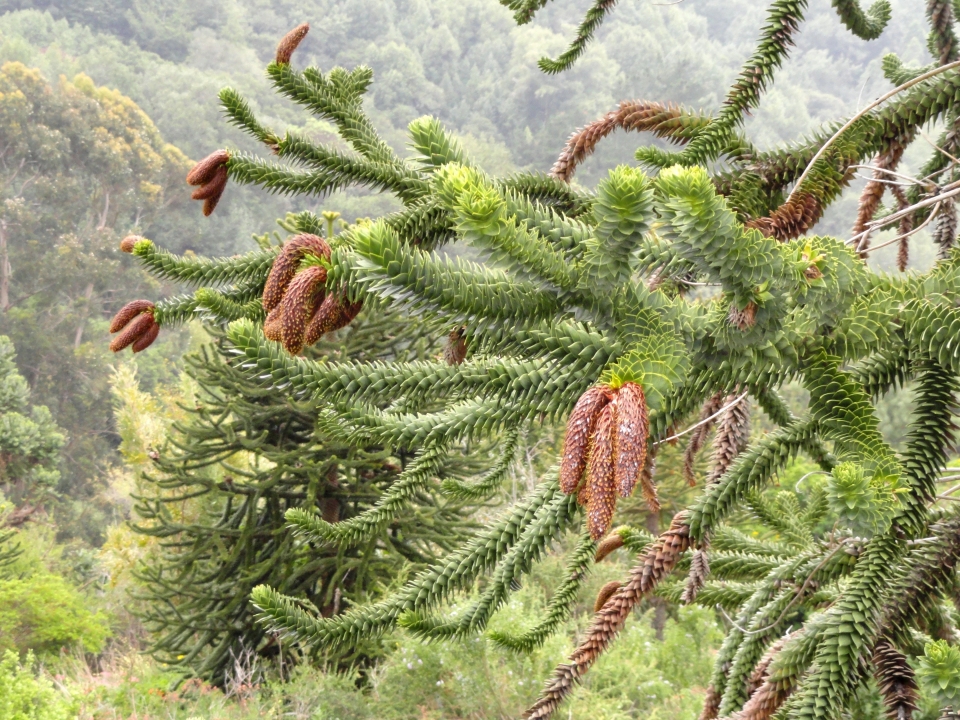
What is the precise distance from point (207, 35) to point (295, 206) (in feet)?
50.0

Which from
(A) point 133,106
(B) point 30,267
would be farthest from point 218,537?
(A) point 133,106

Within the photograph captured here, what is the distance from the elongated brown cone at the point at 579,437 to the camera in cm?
74

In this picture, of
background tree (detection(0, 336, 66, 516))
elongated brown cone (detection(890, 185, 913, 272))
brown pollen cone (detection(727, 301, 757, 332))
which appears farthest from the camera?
background tree (detection(0, 336, 66, 516))

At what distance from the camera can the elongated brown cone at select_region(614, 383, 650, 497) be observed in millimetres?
696

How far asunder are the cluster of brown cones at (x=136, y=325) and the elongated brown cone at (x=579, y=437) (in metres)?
1.20

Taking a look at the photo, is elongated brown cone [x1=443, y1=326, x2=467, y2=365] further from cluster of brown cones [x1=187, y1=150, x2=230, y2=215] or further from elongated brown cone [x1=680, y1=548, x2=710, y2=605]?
elongated brown cone [x1=680, y1=548, x2=710, y2=605]

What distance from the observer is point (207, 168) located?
5.80 ft

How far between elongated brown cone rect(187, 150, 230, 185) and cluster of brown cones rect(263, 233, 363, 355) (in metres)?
0.87

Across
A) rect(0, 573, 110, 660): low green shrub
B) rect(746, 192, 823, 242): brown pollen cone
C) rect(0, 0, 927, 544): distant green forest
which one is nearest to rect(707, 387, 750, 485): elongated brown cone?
rect(746, 192, 823, 242): brown pollen cone

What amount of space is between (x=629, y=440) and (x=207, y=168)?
1415 mm

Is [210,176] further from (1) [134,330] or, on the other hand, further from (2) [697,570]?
(2) [697,570]

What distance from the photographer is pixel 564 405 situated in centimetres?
104

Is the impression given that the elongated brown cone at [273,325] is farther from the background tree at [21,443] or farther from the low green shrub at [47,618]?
the background tree at [21,443]

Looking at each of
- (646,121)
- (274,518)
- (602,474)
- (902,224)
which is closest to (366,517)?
(602,474)
